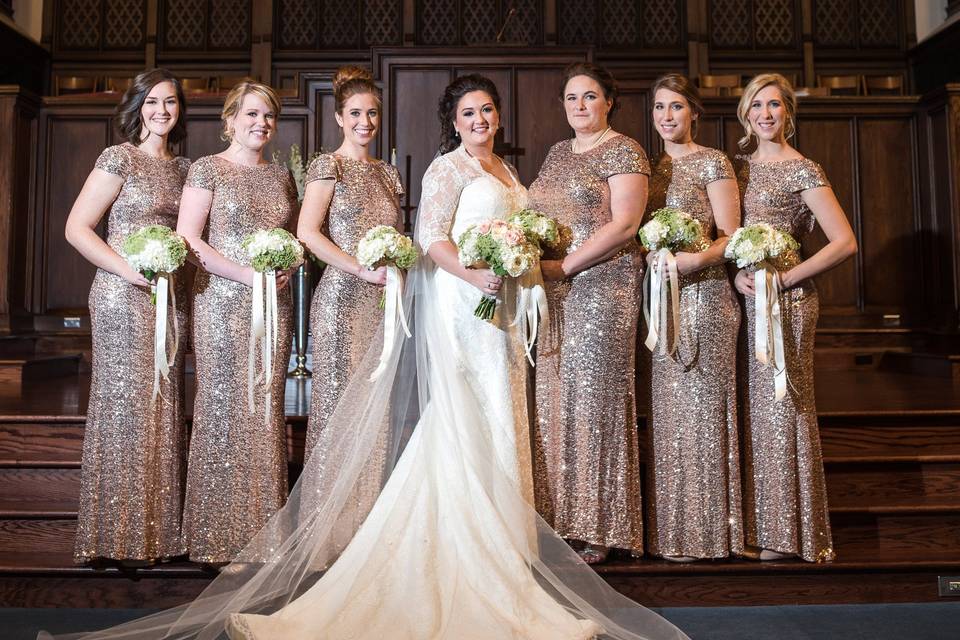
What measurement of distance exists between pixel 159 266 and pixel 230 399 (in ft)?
2.11

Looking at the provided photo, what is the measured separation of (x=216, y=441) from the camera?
Result: 3590mm

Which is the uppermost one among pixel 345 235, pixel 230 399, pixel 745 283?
pixel 345 235

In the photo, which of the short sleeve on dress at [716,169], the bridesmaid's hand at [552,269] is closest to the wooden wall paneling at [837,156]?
the short sleeve on dress at [716,169]

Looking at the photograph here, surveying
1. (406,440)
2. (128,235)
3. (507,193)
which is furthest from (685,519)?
(128,235)

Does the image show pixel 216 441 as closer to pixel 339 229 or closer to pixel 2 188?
pixel 339 229

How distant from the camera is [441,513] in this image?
3258 mm

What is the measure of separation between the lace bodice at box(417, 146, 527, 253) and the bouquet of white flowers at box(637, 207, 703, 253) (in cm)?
60

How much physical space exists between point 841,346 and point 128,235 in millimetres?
6403

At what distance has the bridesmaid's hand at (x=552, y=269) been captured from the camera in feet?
11.8

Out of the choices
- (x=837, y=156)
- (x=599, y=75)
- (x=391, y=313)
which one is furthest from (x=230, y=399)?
(x=837, y=156)

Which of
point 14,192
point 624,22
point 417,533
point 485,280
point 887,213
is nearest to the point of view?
point 417,533

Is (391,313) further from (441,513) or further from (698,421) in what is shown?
(698,421)

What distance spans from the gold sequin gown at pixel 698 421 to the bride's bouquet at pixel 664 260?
107mm

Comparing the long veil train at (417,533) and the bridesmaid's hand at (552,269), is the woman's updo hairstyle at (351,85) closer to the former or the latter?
the long veil train at (417,533)
